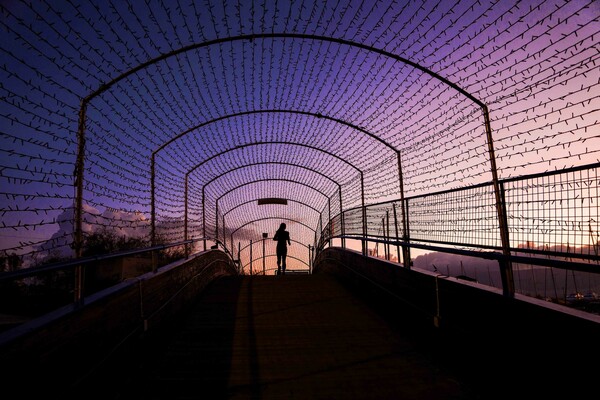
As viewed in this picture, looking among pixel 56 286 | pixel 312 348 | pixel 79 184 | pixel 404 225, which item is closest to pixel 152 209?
pixel 79 184

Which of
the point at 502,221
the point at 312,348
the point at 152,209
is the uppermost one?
the point at 152,209

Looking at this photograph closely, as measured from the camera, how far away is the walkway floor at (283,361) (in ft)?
9.03

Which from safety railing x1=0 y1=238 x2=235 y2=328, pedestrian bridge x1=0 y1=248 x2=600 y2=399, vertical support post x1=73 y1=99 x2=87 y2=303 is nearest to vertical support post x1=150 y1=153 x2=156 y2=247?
pedestrian bridge x1=0 y1=248 x2=600 y2=399

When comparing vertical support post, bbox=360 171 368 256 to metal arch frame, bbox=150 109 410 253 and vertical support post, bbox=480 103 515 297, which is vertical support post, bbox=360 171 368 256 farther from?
vertical support post, bbox=480 103 515 297

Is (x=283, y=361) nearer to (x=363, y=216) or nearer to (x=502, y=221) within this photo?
(x=502, y=221)

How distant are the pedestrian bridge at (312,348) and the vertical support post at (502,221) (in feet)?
0.45

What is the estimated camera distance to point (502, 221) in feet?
10.8

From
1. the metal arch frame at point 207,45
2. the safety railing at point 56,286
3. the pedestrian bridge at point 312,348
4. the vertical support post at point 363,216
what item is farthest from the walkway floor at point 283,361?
the safety railing at point 56,286

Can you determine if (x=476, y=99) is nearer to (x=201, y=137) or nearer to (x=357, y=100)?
(x=357, y=100)

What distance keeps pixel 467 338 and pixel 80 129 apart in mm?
3619

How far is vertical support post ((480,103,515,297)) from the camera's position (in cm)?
278

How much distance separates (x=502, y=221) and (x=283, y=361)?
220 centimetres

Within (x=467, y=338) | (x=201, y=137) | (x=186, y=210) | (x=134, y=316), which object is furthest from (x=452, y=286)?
(x=201, y=137)

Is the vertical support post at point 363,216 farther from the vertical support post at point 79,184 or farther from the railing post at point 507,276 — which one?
the vertical support post at point 79,184
